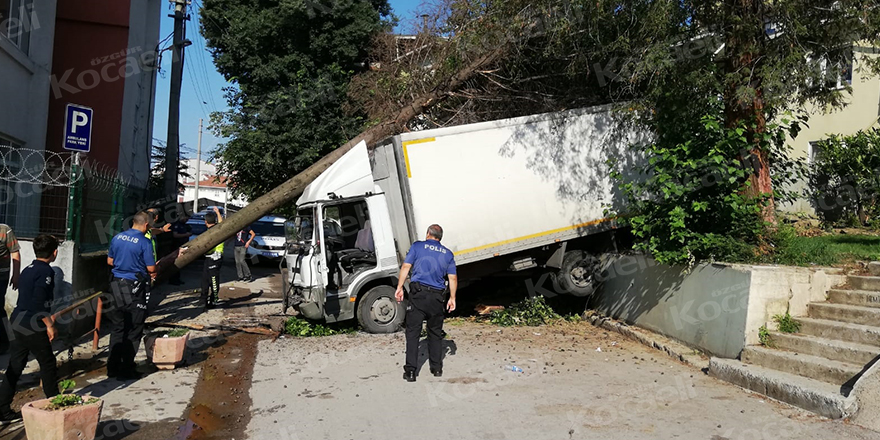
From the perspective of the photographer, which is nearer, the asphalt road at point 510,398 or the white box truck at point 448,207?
the asphalt road at point 510,398

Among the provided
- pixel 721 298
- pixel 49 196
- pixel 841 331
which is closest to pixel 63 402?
pixel 49 196

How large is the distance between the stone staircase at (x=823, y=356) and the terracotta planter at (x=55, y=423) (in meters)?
5.83

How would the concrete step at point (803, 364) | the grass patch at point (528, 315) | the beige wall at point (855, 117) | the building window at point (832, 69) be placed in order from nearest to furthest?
the concrete step at point (803, 364), the building window at point (832, 69), the grass patch at point (528, 315), the beige wall at point (855, 117)

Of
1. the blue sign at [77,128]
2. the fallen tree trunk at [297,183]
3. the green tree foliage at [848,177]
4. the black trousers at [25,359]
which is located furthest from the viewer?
the green tree foliage at [848,177]

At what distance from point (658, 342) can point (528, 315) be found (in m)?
2.36

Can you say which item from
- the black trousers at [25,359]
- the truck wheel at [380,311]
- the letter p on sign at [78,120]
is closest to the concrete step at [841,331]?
the truck wheel at [380,311]

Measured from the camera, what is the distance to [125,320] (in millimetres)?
6754

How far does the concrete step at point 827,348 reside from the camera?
604 cm

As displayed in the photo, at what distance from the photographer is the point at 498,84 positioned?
11.8m

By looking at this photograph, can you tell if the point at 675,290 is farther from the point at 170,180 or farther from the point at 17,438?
the point at 170,180

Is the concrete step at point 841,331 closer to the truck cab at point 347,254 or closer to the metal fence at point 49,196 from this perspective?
the truck cab at point 347,254

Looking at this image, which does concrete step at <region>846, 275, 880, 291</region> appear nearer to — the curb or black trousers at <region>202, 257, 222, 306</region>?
the curb

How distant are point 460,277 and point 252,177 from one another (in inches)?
405

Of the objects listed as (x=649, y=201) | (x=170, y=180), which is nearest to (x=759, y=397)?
(x=649, y=201)
